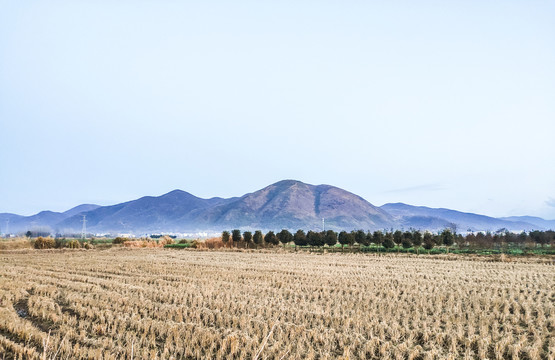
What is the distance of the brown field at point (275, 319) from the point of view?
10.4m

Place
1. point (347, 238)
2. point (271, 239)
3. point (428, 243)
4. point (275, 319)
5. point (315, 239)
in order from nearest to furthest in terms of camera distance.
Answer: point (275, 319) → point (428, 243) → point (347, 238) → point (315, 239) → point (271, 239)

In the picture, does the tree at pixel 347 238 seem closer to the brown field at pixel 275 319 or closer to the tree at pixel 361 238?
the tree at pixel 361 238

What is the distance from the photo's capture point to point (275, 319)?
1302cm

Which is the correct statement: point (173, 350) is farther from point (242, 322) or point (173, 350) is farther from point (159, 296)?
point (159, 296)

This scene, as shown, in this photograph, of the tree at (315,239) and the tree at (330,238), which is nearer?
the tree at (330,238)

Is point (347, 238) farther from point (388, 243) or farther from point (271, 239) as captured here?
point (271, 239)

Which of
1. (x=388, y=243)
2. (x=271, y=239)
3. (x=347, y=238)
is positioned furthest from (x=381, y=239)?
(x=271, y=239)

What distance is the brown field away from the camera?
10.4 metres

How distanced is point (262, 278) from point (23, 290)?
1187 centimetres

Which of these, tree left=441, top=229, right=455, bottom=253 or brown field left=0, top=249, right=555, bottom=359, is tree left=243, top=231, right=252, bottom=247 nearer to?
tree left=441, top=229, right=455, bottom=253

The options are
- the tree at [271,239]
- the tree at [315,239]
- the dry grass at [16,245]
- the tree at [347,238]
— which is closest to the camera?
the dry grass at [16,245]

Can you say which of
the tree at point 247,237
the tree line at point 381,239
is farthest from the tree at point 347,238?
the tree at point 247,237

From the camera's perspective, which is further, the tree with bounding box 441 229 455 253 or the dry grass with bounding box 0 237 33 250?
the tree with bounding box 441 229 455 253

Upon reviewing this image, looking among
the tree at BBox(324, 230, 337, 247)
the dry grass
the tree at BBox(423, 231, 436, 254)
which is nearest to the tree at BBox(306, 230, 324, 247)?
the tree at BBox(324, 230, 337, 247)
